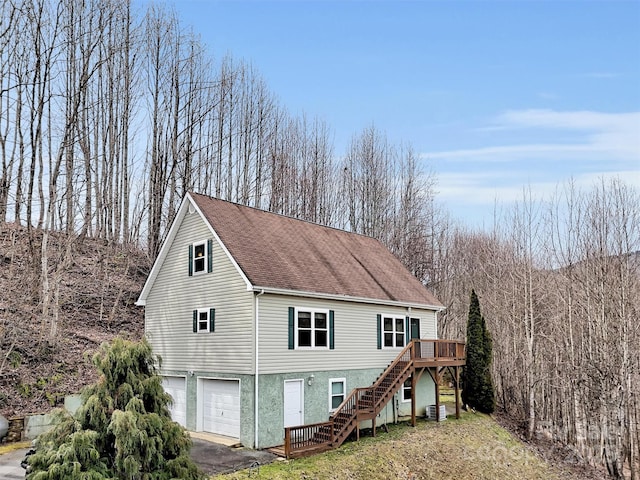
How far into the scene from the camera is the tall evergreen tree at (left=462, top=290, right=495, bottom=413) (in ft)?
81.7

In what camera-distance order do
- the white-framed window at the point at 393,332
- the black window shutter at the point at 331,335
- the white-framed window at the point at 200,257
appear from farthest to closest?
the white-framed window at the point at 393,332 < the black window shutter at the point at 331,335 < the white-framed window at the point at 200,257

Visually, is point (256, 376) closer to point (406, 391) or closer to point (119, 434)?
point (119, 434)

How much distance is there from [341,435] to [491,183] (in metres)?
20.1

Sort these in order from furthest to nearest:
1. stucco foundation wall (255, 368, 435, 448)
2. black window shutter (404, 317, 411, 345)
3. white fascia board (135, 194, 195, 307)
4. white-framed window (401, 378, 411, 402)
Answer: black window shutter (404, 317, 411, 345)
white-framed window (401, 378, 411, 402)
white fascia board (135, 194, 195, 307)
stucco foundation wall (255, 368, 435, 448)

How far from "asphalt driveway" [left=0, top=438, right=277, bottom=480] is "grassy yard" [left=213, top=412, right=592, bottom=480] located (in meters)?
0.51

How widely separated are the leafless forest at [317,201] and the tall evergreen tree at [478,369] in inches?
75.4

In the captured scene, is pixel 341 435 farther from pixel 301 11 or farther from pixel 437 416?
pixel 301 11

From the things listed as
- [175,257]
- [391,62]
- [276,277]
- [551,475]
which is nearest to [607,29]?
[391,62]

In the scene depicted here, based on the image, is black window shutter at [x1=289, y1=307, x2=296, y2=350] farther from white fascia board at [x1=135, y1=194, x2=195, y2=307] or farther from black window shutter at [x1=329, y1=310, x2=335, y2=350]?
white fascia board at [x1=135, y1=194, x2=195, y2=307]

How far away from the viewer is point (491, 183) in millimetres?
30938

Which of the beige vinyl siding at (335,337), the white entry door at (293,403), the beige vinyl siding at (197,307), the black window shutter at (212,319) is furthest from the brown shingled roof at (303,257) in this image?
the white entry door at (293,403)

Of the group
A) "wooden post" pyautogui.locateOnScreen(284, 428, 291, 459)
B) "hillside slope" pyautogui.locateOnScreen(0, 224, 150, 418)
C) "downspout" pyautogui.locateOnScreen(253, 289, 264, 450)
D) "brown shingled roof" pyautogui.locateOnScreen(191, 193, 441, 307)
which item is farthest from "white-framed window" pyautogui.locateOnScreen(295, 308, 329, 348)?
"hillside slope" pyautogui.locateOnScreen(0, 224, 150, 418)

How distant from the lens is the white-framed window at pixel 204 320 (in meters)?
17.3

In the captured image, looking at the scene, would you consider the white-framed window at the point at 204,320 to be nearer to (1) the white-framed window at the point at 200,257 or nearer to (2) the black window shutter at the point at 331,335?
(1) the white-framed window at the point at 200,257
